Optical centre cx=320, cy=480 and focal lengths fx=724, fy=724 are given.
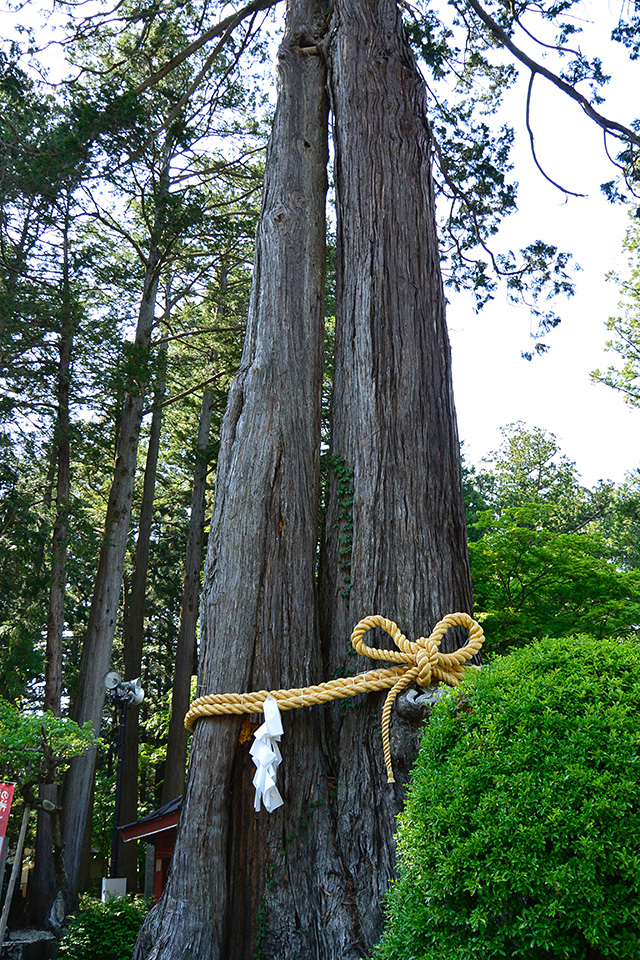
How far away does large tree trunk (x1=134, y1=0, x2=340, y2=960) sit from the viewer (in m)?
2.88

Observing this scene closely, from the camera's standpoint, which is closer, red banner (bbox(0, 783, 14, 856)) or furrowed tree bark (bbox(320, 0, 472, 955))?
furrowed tree bark (bbox(320, 0, 472, 955))

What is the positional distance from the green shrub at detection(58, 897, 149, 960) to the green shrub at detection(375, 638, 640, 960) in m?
5.12

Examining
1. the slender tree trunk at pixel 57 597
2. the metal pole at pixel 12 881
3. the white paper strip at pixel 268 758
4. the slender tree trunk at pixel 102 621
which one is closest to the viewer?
the white paper strip at pixel 268 758

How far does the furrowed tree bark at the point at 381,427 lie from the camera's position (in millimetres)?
3047

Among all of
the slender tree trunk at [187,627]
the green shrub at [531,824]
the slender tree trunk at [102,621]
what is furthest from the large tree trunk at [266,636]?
the slender tree trunk at [187,627]

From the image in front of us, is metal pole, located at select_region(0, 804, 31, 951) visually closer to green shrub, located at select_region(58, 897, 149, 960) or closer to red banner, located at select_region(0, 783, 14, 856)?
green shrub, located at select_region(58, 897, 149, 960)

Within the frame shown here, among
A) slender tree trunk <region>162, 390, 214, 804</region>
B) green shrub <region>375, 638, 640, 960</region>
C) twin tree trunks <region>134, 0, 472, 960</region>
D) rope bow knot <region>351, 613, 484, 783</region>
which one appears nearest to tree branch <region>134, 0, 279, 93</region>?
twin tree trunks <region>134, 0, 472, 960</region>

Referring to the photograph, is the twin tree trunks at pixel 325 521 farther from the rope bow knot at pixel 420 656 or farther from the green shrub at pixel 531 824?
the green shrub at pixel 531 824

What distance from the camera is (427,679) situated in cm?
292

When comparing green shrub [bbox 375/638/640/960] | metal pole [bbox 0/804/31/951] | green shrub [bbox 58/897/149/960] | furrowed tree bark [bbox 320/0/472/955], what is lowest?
green shrub [bbox 58/897/149/960]

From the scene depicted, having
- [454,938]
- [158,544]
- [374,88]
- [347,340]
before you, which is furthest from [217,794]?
[158,544]

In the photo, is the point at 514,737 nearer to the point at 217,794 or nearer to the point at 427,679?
the point at 427,679

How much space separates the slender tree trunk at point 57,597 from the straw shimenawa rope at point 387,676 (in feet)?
32.3

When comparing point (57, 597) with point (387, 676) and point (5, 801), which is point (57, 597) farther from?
point (387, 676)
